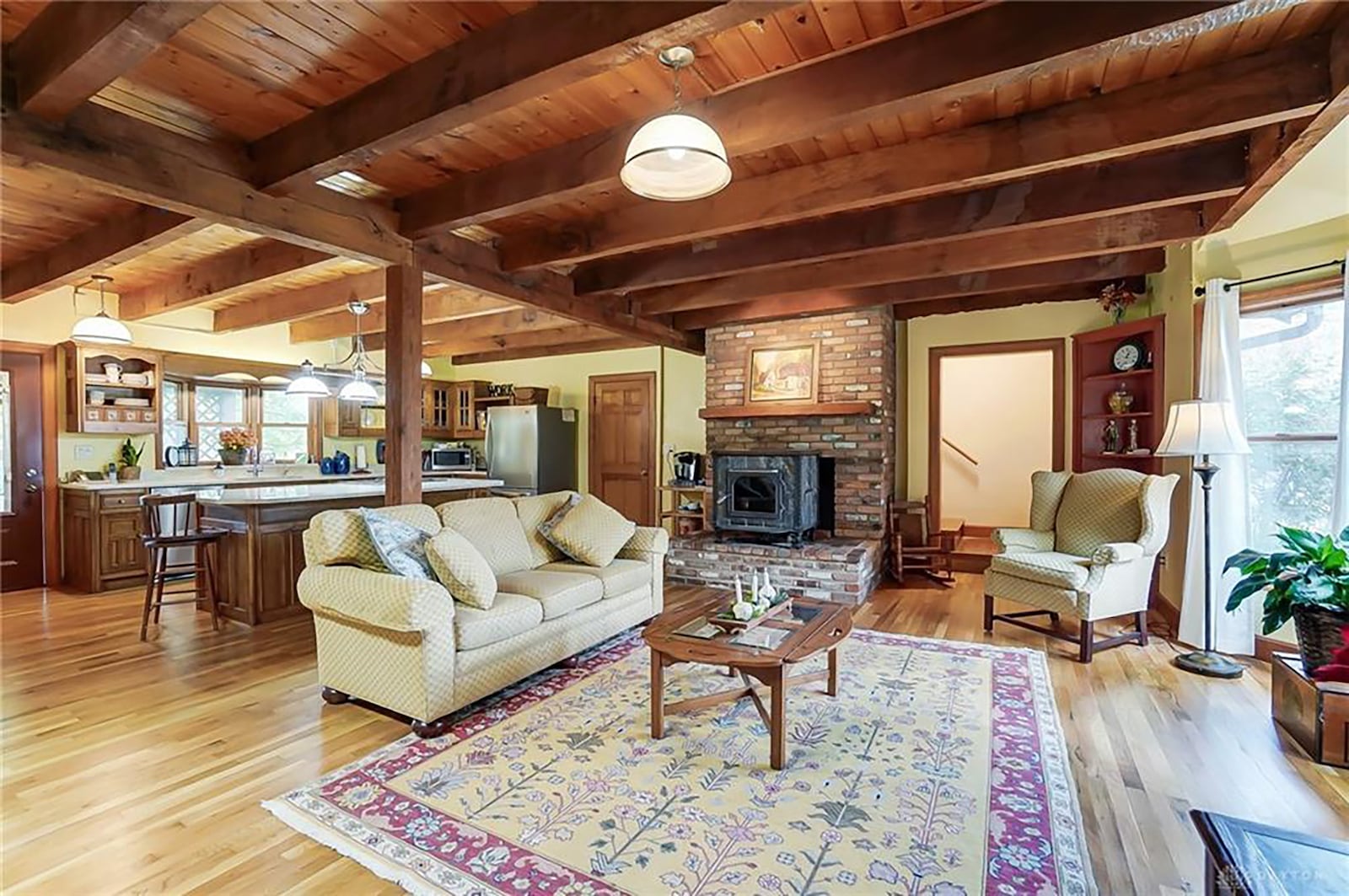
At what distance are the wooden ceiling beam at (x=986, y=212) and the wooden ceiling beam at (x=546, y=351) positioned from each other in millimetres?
2625

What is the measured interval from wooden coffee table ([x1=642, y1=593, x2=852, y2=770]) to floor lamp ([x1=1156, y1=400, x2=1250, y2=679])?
209 cm

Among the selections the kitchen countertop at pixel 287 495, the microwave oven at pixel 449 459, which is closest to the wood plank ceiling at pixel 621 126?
the kitchen countertop at pixel 287 495

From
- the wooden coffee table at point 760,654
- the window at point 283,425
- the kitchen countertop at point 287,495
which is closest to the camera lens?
the wooden coffee table at point 760,654

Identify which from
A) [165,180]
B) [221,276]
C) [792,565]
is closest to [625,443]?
[792,565]

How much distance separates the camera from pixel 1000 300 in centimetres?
582

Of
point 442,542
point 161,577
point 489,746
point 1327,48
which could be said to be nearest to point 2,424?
point 161,577

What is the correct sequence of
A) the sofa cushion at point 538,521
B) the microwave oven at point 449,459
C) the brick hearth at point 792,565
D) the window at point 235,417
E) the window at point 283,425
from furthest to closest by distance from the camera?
the microwave oven at point 449,459 < the window at point 283,425 < the window at point 235,417 < the brick hearth at point 792,565 < the sofa cushion at point 538,521

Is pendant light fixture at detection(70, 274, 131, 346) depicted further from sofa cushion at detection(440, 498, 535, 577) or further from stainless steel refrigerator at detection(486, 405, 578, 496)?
stainless steel refrigerator at detection(486, 405, 578, 496)

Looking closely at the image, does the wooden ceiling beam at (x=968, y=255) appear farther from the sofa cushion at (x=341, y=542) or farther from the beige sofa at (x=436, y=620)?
the sofa cushion at (x=341, y=542)

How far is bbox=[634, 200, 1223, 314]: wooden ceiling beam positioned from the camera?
12.1ft

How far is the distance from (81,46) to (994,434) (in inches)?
313

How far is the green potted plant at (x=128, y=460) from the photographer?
574cm

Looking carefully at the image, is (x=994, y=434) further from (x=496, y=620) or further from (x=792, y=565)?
(x=496, y=620)

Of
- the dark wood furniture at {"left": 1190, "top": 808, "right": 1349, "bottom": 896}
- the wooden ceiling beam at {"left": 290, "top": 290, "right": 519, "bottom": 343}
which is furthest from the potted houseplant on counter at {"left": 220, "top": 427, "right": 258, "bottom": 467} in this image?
the dark wood furniture at {"left": 1190, "top": 808, "right": 1349, "bottom": 896}
